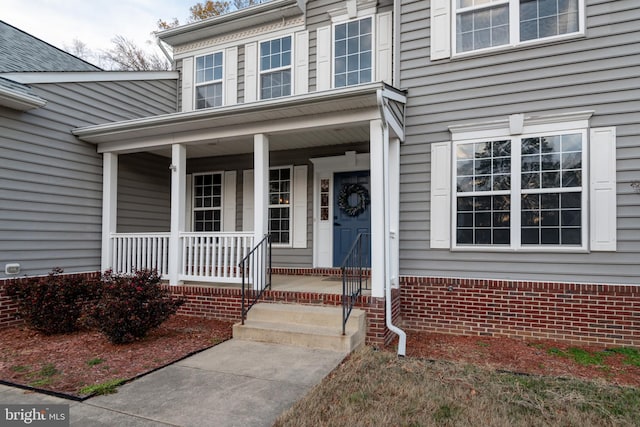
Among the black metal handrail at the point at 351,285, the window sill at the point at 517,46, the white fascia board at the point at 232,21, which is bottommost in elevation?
the black metal handrail at the point at 351,285

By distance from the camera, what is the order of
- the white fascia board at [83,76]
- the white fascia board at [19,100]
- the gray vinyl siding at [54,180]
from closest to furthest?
the white fascia board at [19,100] < the gray vinyl siding at [54,180] < the white fascia board at [83,76]

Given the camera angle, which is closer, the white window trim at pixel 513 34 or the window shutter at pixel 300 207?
the white window trim at pixel 513 34

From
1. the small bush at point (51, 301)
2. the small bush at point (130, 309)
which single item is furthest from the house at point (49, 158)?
the small bush at point (130, 309)

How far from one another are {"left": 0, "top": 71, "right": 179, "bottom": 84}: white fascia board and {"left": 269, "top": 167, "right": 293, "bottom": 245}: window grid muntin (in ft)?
10.8

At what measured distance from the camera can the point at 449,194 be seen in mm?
5719

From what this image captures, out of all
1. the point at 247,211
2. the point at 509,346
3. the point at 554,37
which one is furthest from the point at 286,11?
the point at 509,346

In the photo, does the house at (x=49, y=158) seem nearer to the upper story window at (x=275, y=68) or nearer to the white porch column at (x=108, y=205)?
the white porch column at (x=108, y=205)

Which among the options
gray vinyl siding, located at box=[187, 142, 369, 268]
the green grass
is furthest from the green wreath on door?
the green grass

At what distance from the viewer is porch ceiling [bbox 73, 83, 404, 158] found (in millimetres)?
5117

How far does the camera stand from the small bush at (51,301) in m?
5.22

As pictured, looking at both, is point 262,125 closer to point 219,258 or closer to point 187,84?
point 219,258

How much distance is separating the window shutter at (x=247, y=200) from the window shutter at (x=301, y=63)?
198cm

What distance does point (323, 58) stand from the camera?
289 inches

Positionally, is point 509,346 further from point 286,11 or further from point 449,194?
point 286,11
